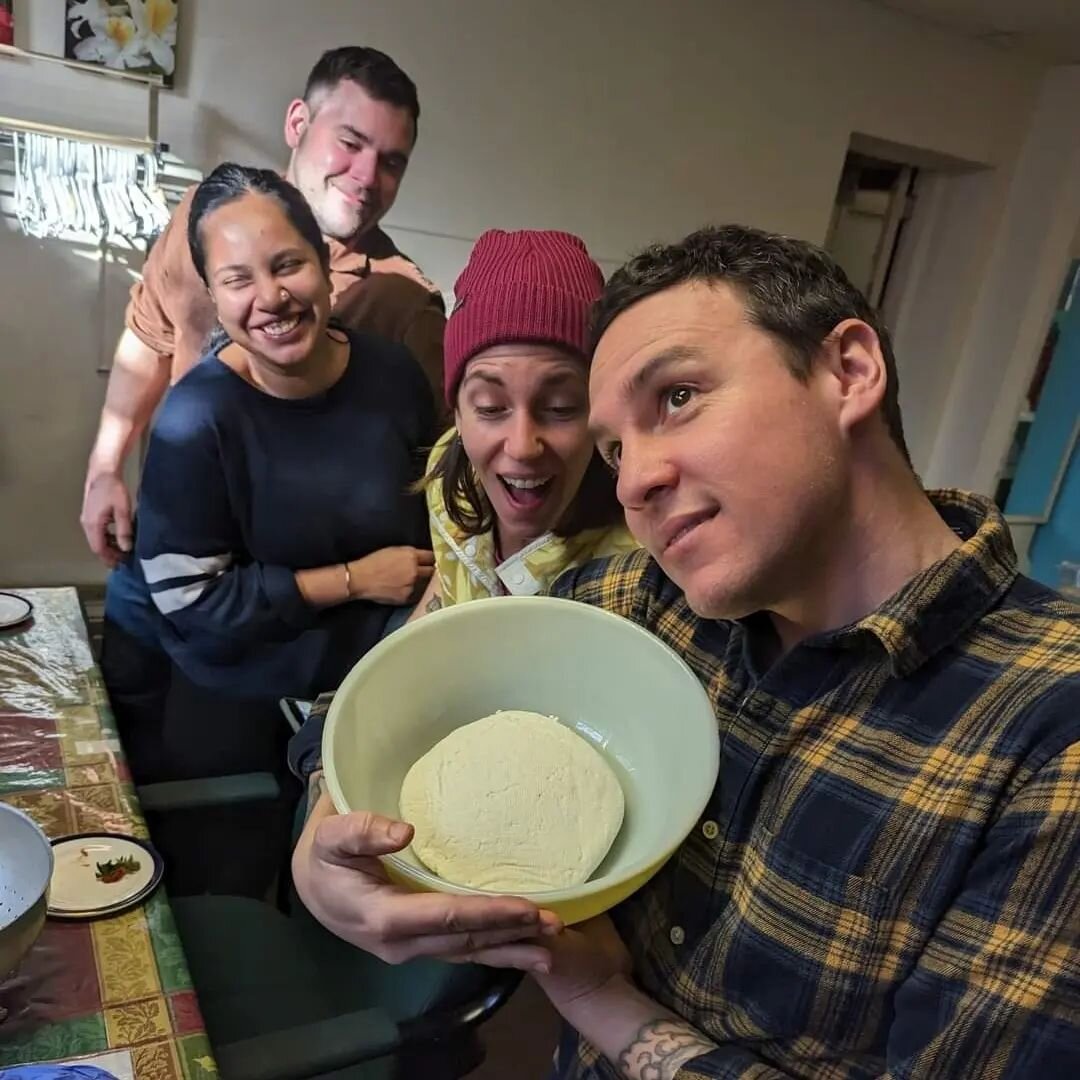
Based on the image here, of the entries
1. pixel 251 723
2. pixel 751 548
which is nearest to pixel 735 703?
pixel 751 548

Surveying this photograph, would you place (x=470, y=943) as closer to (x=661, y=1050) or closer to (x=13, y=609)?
(x=661, y=1050)

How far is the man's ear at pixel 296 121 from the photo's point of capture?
5.38 ft

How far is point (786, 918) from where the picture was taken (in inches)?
27.4

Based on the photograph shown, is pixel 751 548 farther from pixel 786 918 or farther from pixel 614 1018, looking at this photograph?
pixel 614 1018

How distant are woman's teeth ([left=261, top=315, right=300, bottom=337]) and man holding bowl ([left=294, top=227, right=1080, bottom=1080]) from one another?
0.97m

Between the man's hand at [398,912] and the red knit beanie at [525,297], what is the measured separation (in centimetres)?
66

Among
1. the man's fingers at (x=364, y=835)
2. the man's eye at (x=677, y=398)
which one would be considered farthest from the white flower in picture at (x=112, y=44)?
the man's fingers at (x=364, y=835)

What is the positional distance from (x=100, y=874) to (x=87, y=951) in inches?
5.1

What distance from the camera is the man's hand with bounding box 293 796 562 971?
65 cm

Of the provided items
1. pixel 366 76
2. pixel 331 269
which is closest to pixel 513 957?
pixel 331 269

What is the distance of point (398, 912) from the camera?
69cm

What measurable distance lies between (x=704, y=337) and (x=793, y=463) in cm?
13

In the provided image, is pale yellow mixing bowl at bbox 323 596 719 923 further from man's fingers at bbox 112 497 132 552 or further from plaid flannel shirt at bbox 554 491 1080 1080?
man's fingers at bbox 112 497 132 552

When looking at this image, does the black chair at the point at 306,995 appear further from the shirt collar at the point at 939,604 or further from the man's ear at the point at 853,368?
the man's ear at the point at 853,368
